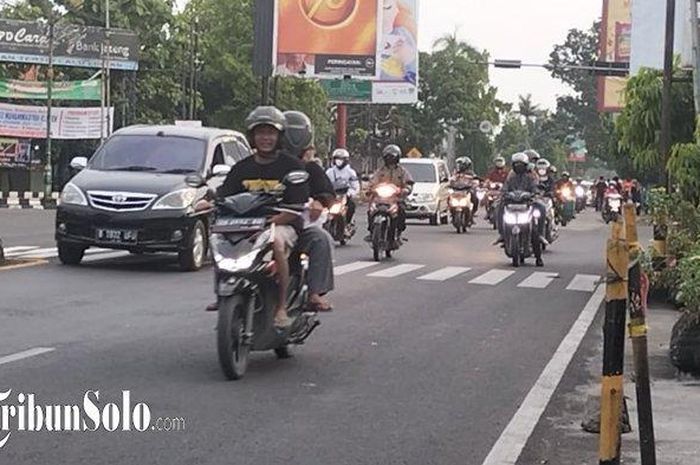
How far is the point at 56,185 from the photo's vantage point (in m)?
53.1

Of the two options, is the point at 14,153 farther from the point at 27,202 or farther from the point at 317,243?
the point at 317,243

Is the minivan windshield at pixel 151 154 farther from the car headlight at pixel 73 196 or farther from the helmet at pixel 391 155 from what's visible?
the helmet at pixel 391 155

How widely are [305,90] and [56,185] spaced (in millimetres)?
12174

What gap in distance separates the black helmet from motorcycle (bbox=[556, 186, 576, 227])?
702 inches

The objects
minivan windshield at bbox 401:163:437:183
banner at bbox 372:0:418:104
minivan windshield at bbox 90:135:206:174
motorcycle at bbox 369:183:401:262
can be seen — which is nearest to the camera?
minivan windshield at bbox 90:135:206:174

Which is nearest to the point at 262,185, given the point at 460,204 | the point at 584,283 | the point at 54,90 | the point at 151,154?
the point at 151,154

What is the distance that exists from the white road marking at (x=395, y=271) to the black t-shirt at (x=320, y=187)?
23.7 feet

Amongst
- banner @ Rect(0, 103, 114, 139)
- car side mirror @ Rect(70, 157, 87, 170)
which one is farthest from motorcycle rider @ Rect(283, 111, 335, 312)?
banner @ Rect(0, 103, 114, 139)

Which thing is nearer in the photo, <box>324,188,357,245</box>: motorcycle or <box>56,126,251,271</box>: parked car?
<box>56,126,251,271</box>: parked car

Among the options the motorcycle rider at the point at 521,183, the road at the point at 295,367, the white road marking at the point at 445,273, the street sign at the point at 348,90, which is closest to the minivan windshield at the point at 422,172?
the motorcycle rider at the point at 521,183

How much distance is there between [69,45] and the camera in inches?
1984

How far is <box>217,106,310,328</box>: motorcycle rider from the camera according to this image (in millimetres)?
8445

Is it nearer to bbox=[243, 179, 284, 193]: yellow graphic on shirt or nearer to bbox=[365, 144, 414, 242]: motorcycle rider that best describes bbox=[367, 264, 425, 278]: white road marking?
bbox=[365, 144, 414, 242]: motorcycle rider

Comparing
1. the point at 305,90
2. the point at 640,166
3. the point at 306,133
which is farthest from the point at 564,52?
the point at 306,133
